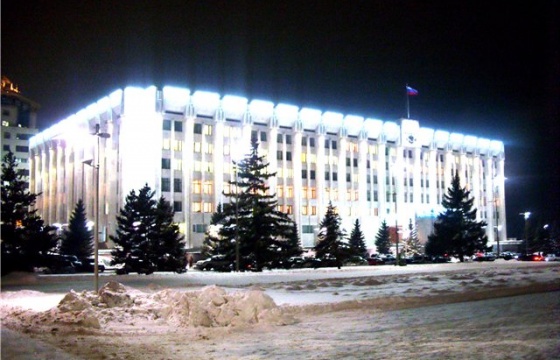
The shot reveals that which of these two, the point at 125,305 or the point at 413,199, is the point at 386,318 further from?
the point at 413,199

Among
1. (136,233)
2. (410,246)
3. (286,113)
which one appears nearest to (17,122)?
(286,113)

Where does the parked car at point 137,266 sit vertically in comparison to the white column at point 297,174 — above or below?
below

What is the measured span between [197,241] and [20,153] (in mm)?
68174

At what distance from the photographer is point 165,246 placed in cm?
4722

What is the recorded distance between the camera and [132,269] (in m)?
45.9

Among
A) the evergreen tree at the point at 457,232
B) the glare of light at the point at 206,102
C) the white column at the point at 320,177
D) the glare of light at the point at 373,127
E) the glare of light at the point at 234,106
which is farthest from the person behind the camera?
the glare of light at the point at 373,127

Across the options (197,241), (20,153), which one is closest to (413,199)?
(197,241)

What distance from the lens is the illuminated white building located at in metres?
79.6

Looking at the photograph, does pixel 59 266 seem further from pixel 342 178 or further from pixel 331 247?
pixel 342 178

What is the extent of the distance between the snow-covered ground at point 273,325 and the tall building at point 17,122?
117893mm

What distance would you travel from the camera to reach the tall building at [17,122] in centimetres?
12888

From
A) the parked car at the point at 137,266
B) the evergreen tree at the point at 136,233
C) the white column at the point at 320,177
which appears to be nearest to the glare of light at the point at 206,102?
the white column at the point at 320,177

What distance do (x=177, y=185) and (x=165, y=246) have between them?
3543 cm

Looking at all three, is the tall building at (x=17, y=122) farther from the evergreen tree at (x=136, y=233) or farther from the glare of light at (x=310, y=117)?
the evergreen tree at (x=136, y=233)
